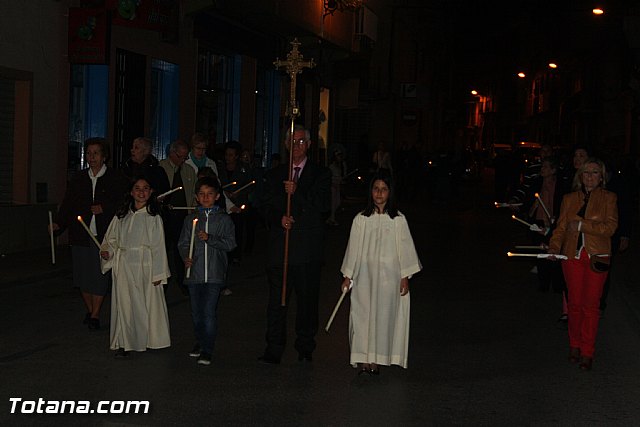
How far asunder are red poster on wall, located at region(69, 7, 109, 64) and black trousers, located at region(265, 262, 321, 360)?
32.2 feet

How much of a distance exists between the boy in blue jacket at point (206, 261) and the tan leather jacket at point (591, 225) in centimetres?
274

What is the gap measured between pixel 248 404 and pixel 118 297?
231 centimetres

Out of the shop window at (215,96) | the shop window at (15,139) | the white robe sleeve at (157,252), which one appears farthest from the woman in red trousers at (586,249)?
the shop window at (215,96)

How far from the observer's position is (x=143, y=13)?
20328 mm

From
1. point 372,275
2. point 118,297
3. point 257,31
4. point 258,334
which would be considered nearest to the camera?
point 372,275

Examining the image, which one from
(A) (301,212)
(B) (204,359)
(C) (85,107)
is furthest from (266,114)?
(B) (204,359)

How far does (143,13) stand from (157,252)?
11.2m

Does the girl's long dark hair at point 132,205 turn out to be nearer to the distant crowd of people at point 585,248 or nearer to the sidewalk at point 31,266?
the distant crowd of people at point 585,248

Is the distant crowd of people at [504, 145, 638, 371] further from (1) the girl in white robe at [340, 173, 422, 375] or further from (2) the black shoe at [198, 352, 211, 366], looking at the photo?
(2) the black shoe at [198, 352, 211, 366]

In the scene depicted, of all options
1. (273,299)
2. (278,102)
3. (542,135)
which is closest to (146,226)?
(273,299)

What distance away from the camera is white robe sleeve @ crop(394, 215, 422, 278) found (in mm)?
9125

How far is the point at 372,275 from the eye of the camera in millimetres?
9148

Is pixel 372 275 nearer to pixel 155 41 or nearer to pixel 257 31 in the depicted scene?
pixel 155 41

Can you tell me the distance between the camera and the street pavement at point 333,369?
7.86 m
